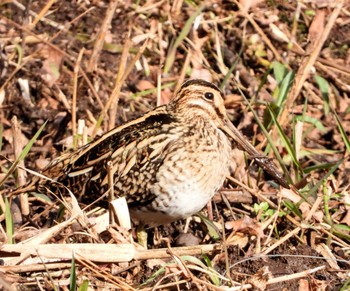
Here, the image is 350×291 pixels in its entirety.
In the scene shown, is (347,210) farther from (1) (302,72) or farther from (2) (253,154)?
(1) (302,72)

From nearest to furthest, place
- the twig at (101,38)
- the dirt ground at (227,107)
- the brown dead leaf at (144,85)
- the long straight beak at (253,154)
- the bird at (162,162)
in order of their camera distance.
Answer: the dirt ground at (227,107)
the bird at (162,162)
the long straight beak at (253,154)
the twig at (101,38)
the brown dead leaf at (144,85)

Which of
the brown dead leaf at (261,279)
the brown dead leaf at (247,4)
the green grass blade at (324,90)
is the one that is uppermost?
the brown dead leaf at (247,4)

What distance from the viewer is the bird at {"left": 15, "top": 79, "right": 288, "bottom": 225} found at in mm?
4391

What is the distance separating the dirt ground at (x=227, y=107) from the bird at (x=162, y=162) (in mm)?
163

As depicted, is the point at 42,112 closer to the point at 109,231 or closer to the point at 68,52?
the point at 68,52

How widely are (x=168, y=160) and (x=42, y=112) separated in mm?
1606

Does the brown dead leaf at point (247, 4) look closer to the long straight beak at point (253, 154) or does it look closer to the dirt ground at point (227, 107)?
the dirt ground at point (227, 107)

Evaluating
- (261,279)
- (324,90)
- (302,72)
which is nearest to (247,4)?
(324,90)

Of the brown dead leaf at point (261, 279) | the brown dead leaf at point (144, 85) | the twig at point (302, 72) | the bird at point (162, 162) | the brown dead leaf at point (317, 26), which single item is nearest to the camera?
the brown dead leaf at point (261, 279)

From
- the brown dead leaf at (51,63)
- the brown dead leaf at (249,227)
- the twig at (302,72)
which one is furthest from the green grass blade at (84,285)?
the brown dead leaf at (51,63)

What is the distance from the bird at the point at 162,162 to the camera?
4391 mm

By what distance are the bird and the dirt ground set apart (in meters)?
0.16

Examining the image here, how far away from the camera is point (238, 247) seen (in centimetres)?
438

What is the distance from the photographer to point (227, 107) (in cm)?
601
